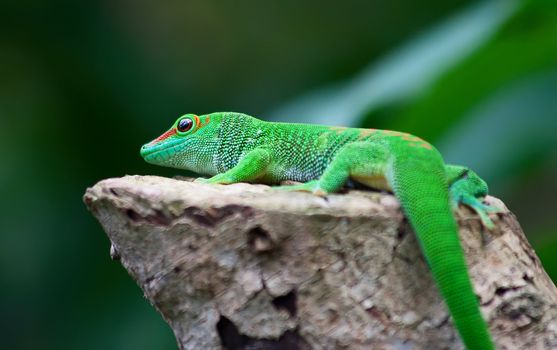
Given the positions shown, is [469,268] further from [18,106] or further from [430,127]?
[18,106]

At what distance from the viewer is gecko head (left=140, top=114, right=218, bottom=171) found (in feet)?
10.2

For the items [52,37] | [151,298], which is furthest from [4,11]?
[151,298]

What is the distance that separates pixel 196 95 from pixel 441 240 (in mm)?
5557

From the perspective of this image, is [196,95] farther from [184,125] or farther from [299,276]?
[299,276]

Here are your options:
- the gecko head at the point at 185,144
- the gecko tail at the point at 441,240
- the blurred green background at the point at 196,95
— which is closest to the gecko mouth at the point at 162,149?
the gecko head at the point at 185,144

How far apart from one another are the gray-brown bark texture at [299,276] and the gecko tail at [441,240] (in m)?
0.08

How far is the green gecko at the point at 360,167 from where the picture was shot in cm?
196

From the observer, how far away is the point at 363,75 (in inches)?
159

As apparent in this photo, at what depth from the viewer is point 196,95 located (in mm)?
7289

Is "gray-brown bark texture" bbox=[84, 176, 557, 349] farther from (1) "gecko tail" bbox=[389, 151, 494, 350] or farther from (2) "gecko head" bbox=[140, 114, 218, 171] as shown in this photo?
(2) "gecko head" bbox=[140, 114, 218, 171]

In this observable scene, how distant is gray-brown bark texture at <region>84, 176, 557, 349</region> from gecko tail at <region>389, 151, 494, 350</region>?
3.3 inches

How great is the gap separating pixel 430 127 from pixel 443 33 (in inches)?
28.8

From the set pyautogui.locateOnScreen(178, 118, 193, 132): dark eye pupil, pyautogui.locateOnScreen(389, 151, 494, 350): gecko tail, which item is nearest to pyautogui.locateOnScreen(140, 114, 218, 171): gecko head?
pyautogui.locateOnScreen(178, 118, 193, 132): dark eye pupil

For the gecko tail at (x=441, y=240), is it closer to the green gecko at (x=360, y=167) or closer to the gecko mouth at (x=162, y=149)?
the green gecko at (x=360, y=167)
